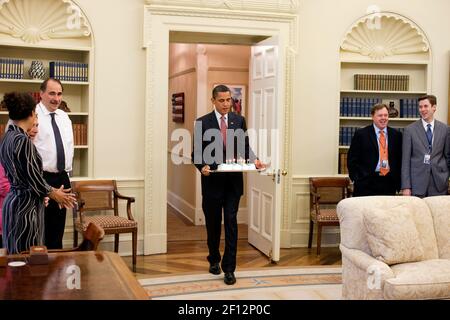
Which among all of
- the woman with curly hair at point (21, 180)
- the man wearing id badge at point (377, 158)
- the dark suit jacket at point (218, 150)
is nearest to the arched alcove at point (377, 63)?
the man wearing id badge at point (377, 158)

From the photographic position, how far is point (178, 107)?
8797 mm

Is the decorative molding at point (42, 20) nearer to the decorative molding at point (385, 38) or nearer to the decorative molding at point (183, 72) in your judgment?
the decorative molding at point (183, 72)

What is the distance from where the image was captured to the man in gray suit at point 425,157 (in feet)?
17.1

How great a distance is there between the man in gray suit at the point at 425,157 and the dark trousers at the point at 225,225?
5.18 feet

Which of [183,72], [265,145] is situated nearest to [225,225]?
[265,145]

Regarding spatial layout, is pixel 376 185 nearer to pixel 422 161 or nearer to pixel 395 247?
pixel 422 161

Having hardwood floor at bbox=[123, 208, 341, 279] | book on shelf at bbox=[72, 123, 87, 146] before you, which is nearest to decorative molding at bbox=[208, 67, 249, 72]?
hardwood floor at bbox=[123, 208, 341, 279]

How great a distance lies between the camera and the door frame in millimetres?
5863

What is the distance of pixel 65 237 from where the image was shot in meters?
5.78

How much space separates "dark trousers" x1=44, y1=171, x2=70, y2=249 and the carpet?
2.77ft
